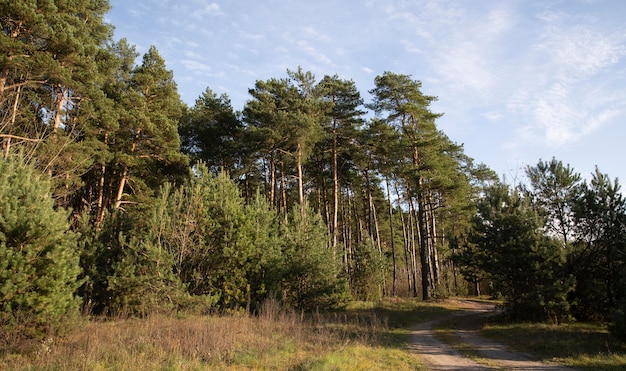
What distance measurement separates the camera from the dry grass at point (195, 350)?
738cm

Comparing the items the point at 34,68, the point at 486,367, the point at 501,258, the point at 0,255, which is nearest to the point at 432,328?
the point at 501,258

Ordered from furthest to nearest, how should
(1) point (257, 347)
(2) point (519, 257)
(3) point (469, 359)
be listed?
(2) point (519, 257) < (3) point (469, 359) < (1) point (257, 347)

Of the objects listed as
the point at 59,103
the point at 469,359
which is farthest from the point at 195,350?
the point at 59,103

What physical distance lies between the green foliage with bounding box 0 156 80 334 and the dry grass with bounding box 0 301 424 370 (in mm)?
687

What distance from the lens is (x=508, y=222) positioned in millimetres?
16844

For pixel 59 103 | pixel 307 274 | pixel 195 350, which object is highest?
pixel 59 103

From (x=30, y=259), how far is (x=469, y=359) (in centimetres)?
1187

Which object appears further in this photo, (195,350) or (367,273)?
(367,273)

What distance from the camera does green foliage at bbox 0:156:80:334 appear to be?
356 inches

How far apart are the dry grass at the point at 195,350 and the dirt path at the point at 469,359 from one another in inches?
34.8

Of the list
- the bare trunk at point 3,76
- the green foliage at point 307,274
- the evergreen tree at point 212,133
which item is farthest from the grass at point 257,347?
the evergreen tree at point 212,133

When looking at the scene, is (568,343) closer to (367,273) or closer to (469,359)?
(469,359)

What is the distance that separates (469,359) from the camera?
10383mm

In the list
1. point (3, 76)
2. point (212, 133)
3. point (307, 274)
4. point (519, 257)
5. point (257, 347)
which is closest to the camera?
point (257, 347)
